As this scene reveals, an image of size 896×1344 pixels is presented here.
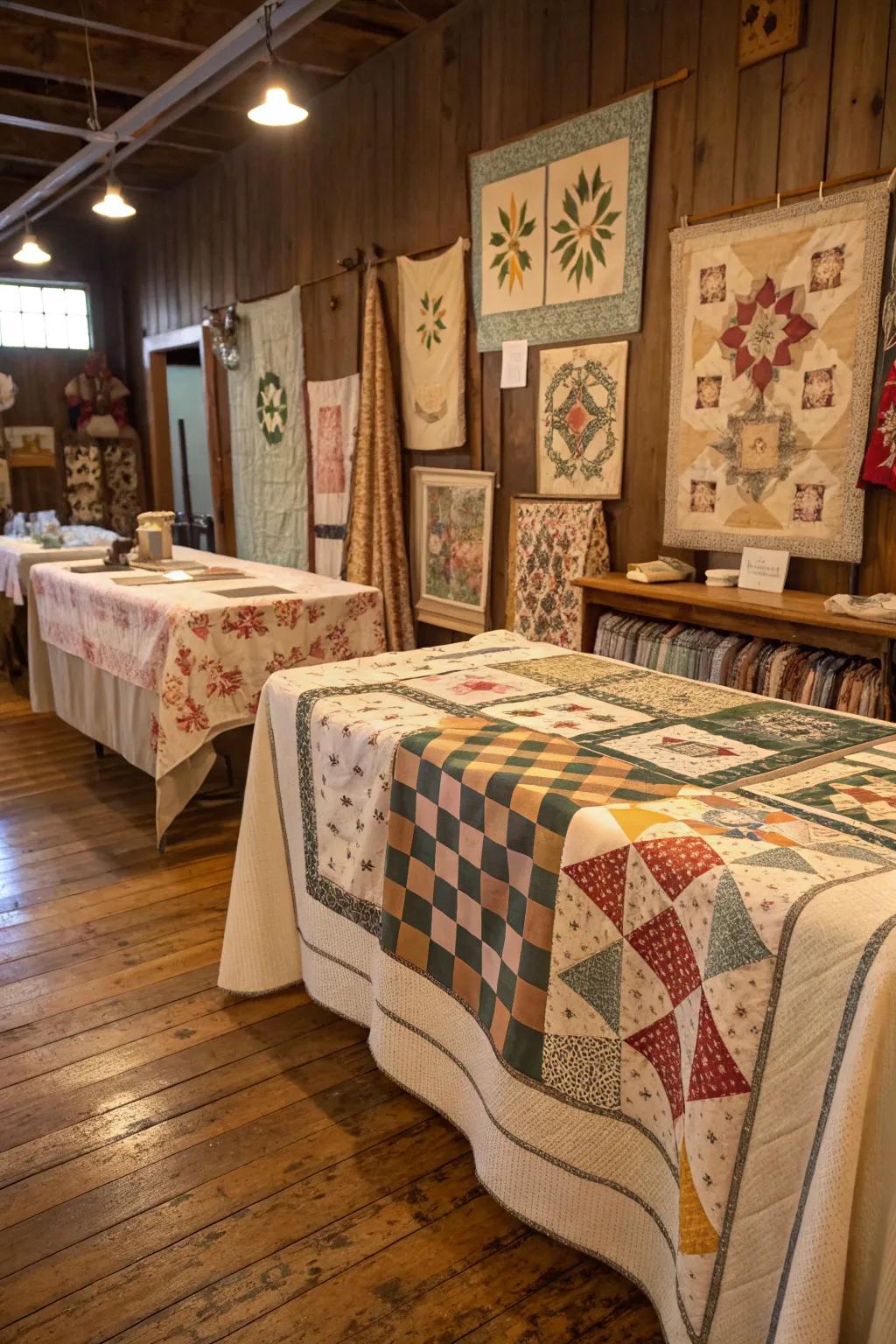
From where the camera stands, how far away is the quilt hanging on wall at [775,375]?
2.69 metres

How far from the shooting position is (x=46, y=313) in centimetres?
745

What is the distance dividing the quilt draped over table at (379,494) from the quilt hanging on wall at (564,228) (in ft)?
2.14

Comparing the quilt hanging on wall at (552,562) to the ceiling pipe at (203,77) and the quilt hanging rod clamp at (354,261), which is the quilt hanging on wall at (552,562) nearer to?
the quilt hanging rod clamp at (354,261)

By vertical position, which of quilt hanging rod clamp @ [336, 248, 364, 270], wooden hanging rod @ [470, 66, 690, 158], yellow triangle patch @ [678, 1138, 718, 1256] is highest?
wooden hanging rod @ [470, 66, 690, 158]

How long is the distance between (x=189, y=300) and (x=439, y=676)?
5110 mm

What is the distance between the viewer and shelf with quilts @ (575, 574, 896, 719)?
8.03 ft

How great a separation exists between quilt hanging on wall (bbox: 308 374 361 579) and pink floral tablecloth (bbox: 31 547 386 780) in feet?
4.37

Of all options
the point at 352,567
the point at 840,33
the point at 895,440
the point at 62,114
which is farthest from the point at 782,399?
the point at 62,114

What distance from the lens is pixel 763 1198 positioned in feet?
3.61

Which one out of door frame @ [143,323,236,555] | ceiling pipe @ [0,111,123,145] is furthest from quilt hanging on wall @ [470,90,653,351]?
door frame @ [143,323,236,555]

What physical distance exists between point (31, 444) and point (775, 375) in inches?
238

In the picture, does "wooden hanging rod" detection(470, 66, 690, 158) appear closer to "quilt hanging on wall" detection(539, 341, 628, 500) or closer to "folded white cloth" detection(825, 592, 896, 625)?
"quilt hanging on wall" detection(539, 341, 628, 500)

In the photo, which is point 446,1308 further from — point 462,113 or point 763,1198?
point 462,113

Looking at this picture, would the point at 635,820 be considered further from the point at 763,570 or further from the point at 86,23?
the point at 86,23
